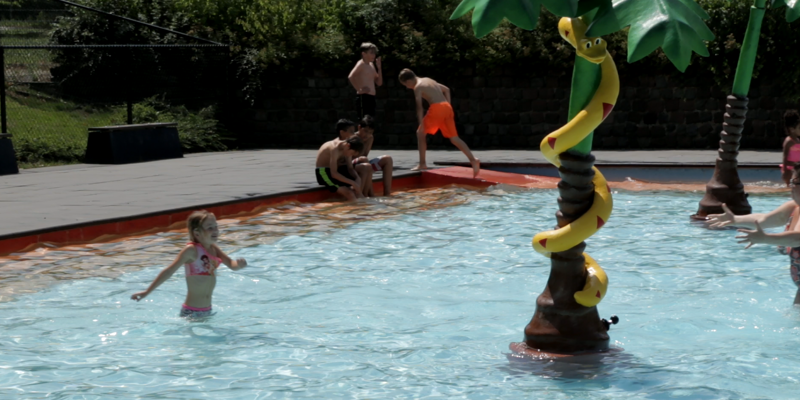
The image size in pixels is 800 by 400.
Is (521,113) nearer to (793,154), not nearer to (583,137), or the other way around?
(793,154)

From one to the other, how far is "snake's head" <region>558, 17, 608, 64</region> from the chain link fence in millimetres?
14228

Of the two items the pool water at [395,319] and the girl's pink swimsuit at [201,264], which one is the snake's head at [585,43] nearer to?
the pool water at [395,319]

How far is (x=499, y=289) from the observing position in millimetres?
7977

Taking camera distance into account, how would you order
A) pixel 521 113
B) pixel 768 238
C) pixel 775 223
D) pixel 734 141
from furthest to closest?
pixel 521 113, pixel 734 141, pixel 775 223, pixel 768 238

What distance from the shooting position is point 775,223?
621 cm

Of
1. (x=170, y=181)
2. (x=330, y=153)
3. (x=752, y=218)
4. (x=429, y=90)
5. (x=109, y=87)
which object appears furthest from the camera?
(x=109, y=87)

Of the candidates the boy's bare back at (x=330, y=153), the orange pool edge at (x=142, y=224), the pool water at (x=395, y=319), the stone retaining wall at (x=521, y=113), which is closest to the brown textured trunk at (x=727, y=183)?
the pool water at (x=395, y=319)

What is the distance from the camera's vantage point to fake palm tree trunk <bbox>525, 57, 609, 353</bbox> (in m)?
5.10

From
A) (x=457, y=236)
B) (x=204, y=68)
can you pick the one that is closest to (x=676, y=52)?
(x=457, y=236)

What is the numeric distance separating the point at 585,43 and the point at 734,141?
5938 mm

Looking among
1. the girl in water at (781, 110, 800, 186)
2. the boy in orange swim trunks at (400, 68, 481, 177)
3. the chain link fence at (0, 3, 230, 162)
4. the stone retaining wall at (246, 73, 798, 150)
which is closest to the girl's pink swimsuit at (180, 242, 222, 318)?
the girl in water at (781, 110, 800, 186)

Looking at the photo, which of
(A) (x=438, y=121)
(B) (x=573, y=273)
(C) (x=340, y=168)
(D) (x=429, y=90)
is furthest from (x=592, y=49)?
(D) (x=429, y=90)

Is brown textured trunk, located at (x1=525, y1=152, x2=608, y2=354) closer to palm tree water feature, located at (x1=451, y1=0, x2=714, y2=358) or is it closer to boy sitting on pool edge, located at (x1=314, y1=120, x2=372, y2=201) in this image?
palm tree water feature, located at (x1=451, y1=0, x2=714, y2=358)

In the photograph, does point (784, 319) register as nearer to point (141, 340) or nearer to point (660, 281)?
point (660, 281)
